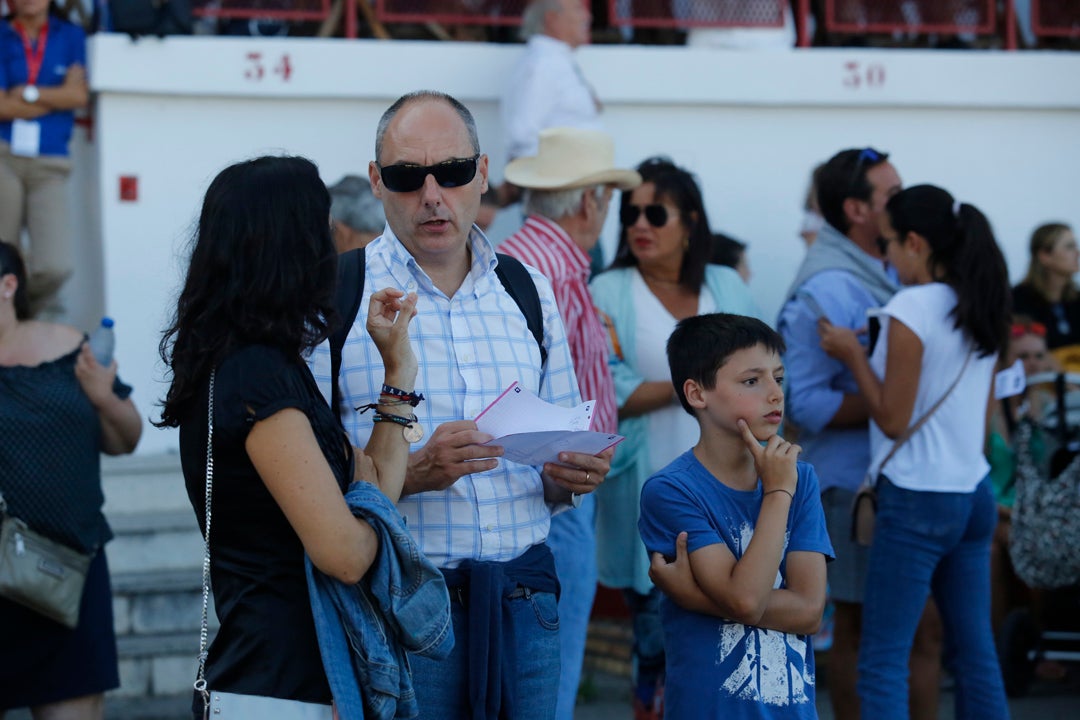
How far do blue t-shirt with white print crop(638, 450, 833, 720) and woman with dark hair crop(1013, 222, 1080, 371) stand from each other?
441cm

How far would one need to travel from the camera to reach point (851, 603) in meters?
4.89

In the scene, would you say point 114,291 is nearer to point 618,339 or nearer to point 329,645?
point 618,339

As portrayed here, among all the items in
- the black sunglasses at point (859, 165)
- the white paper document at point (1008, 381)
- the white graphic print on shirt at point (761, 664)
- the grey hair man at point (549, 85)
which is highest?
the grey hair man at point (549, 85)

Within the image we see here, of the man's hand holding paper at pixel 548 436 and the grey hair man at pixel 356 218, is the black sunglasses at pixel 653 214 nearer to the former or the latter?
the grey hair man at pixel 356 218

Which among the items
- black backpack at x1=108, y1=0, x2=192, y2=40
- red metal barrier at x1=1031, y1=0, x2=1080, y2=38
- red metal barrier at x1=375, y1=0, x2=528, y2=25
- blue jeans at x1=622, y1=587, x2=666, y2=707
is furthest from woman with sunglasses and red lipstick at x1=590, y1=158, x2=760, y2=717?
red metal barrier at x1=1031, y1=0, x2=1080, y2=38

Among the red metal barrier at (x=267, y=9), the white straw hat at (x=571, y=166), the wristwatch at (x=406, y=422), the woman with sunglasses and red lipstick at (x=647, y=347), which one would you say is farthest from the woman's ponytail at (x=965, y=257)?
the red metal barrier at (x=267, y=9)

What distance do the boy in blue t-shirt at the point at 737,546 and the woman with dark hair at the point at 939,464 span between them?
1158 millimetres

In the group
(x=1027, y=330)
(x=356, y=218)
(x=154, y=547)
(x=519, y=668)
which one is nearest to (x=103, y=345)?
(x=356, y=218)

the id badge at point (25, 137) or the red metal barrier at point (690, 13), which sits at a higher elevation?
the red metal barrier at point (690, 13)

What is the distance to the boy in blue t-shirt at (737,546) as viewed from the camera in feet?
10.4

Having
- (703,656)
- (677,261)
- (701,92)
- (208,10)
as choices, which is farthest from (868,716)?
(208,10)

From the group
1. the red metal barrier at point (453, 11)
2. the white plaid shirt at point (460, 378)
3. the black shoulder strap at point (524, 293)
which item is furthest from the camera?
the red metal barrier at point (453, 11)

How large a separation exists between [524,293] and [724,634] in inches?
36.0

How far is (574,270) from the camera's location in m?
4.55
